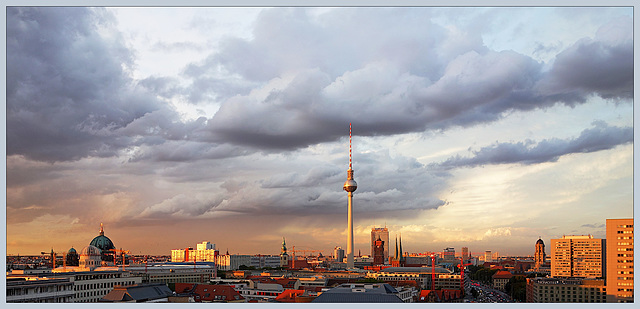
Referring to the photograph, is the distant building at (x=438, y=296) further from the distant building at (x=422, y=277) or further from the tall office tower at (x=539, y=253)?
the tall office tower at (x=539, y=253)

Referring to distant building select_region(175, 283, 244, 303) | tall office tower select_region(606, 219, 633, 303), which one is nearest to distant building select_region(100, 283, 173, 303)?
distant building select_region(175, 283, 244, 303)

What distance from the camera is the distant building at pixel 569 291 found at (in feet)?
226

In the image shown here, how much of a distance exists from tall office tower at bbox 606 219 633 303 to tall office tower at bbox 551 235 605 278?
222 feet

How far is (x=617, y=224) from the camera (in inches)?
2420

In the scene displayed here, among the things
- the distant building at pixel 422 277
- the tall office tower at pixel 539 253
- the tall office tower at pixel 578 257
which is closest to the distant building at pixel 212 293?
the distant building at pixel 422 277

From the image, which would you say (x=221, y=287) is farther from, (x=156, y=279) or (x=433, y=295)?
(x=156, y=279)

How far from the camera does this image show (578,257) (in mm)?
130375

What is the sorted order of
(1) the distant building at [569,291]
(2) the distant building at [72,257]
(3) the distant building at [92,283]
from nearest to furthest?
(3) the distant building at [92,283] → (1) the distant building at [569,291] → (2) the distant building at [72,257]

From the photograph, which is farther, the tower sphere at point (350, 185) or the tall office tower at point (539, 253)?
the tall office tower at point (539, 253)

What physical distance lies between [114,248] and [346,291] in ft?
281

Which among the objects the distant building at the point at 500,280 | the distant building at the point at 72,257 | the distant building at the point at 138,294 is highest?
the distant building at the point at 138,294

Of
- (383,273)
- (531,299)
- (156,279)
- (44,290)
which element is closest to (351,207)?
(383,273)

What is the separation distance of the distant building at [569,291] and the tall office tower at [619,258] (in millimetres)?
6410

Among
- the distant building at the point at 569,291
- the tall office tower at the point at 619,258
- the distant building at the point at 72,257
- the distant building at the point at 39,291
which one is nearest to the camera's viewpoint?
the distant building at the point at 39,291
